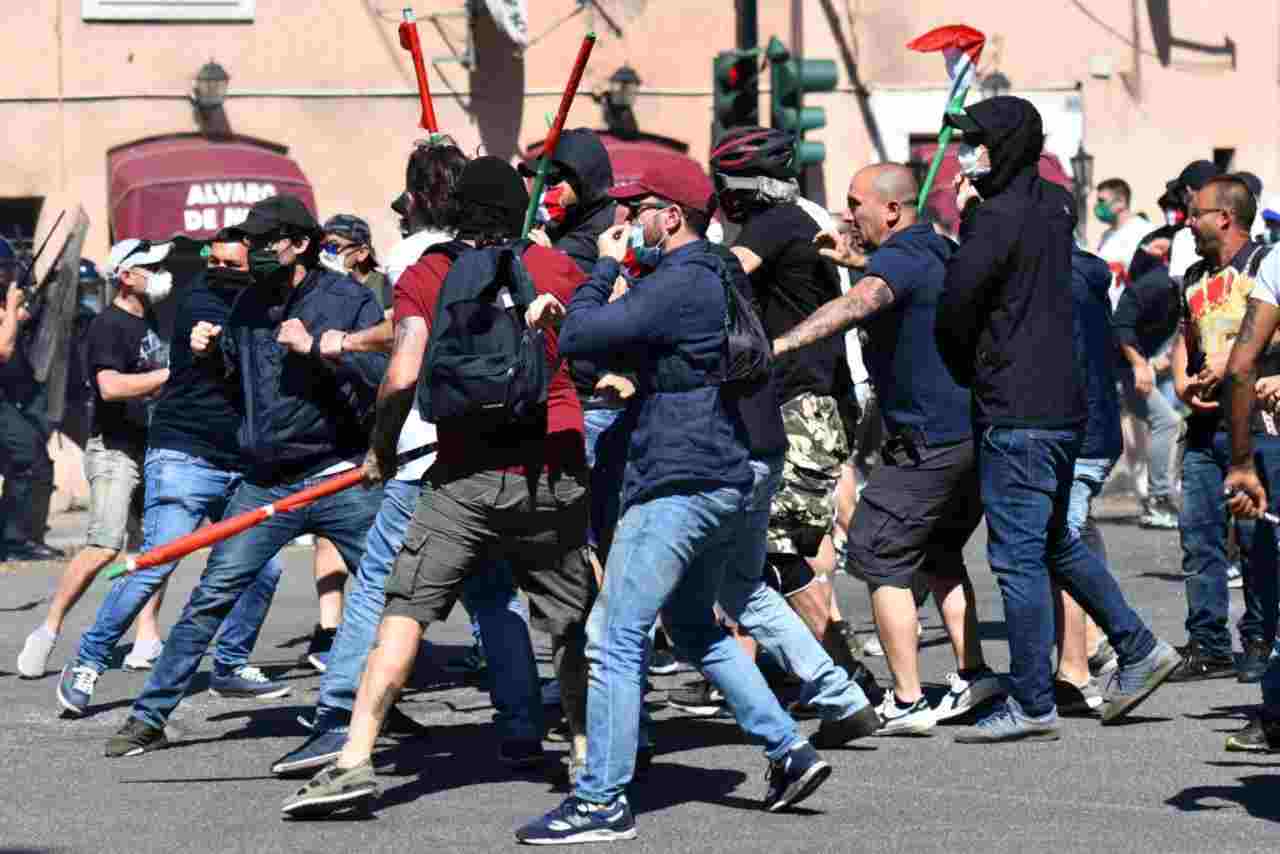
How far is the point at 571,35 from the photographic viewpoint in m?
23.5

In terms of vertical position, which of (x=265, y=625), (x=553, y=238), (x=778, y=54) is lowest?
(x=265, y=625)

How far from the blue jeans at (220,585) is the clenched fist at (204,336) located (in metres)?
0.64

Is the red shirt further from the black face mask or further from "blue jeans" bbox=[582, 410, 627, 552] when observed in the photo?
the black face mask

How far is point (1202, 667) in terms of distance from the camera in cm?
1029

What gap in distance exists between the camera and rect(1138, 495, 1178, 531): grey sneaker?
56.7 ft

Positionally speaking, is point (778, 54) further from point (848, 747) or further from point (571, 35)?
point (848, 747)

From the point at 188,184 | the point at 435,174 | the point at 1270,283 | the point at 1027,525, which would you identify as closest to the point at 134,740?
the point at 435,174

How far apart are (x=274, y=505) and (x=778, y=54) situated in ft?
32.7

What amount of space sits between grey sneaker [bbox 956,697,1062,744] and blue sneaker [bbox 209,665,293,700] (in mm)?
2856

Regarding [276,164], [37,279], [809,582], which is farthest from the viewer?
[276,164]

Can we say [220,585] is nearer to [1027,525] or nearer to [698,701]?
[698,701]

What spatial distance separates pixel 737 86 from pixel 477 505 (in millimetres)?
10794

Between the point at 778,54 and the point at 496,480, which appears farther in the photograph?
Result: the point at 778,54

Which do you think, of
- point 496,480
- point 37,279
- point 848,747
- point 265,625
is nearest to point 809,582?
point 848,747
